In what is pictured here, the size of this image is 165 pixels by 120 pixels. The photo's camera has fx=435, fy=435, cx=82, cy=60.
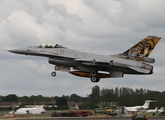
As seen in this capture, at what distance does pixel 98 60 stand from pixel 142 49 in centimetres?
A: 590

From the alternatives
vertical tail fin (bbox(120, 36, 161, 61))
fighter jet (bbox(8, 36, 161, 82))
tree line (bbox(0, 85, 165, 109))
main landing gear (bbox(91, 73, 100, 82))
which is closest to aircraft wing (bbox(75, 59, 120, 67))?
fighter jet (bbox(8, 36, 161, 82))

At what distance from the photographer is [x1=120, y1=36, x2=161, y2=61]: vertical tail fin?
5359 centimetres

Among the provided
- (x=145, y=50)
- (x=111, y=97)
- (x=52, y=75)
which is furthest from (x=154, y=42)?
(x=111, y=97)

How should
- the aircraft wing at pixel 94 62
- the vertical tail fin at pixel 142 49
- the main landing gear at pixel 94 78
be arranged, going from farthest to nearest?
the vertical tail fin at pixel 142 49 → the main landing gear at pixel 94 78 → the aircraft wing at pixel 94 62

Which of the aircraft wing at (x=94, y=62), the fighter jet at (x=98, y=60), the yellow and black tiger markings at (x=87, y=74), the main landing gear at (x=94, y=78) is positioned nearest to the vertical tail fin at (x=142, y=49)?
the fighter jet at (x=98, y=60)

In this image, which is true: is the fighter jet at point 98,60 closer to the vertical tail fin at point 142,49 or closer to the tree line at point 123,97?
the vertical tail fin at point 142,49

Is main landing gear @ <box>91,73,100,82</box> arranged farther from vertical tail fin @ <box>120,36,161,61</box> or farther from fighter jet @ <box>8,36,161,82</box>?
vertical tail fin @ <box>120,36,161,61</box>

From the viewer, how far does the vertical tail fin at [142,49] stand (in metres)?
53.6

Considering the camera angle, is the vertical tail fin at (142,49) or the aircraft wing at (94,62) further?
the vertical tail fin at (142,49)

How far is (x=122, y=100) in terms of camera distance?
374 feet

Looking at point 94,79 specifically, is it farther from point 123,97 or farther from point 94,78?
point 123,97

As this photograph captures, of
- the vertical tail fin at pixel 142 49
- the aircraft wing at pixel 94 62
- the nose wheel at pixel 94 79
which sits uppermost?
the vertical tail fin at pixel 142 49

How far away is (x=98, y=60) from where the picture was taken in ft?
172

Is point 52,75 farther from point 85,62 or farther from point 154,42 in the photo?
point 154,42
